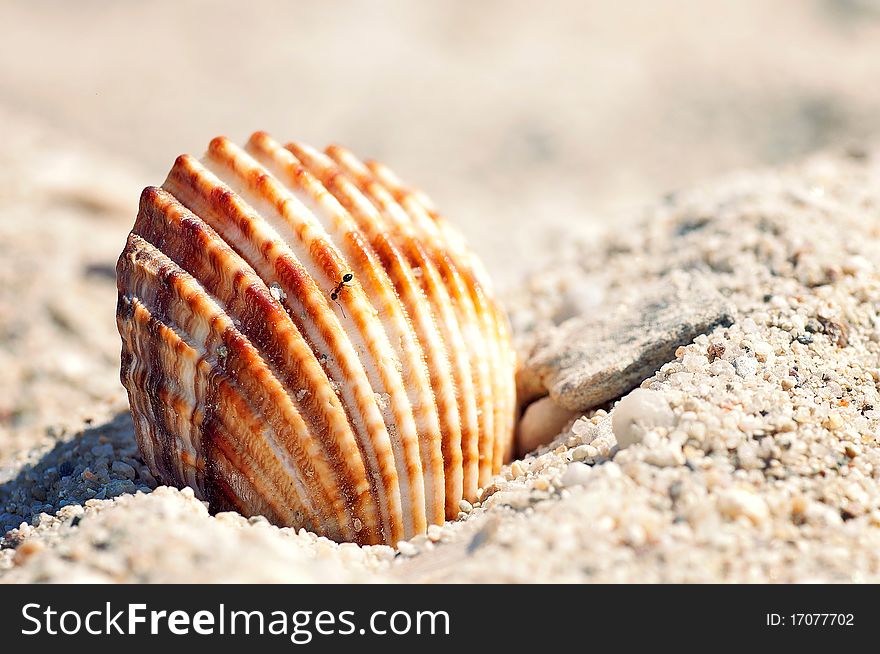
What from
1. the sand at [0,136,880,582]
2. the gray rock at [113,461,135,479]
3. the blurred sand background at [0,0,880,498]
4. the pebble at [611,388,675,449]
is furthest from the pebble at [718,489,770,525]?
the blurred sand background at [0,0,880,498]

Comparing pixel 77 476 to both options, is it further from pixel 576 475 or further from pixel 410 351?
pixel 576 475

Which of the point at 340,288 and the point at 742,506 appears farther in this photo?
the point at 340,288

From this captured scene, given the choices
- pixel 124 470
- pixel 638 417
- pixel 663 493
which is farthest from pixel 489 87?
pixel 663 493

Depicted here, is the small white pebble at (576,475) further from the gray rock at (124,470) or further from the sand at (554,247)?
the gray rock at (124,470)

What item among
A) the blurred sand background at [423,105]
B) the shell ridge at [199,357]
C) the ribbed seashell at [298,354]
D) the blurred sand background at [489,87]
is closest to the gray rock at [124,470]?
the ribbed seashell at [298,354]

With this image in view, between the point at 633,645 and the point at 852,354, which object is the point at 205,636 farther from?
the point at 852,354

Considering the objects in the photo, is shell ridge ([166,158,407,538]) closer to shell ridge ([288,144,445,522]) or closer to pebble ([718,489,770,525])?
shell ridge ([288,144,445,522])
